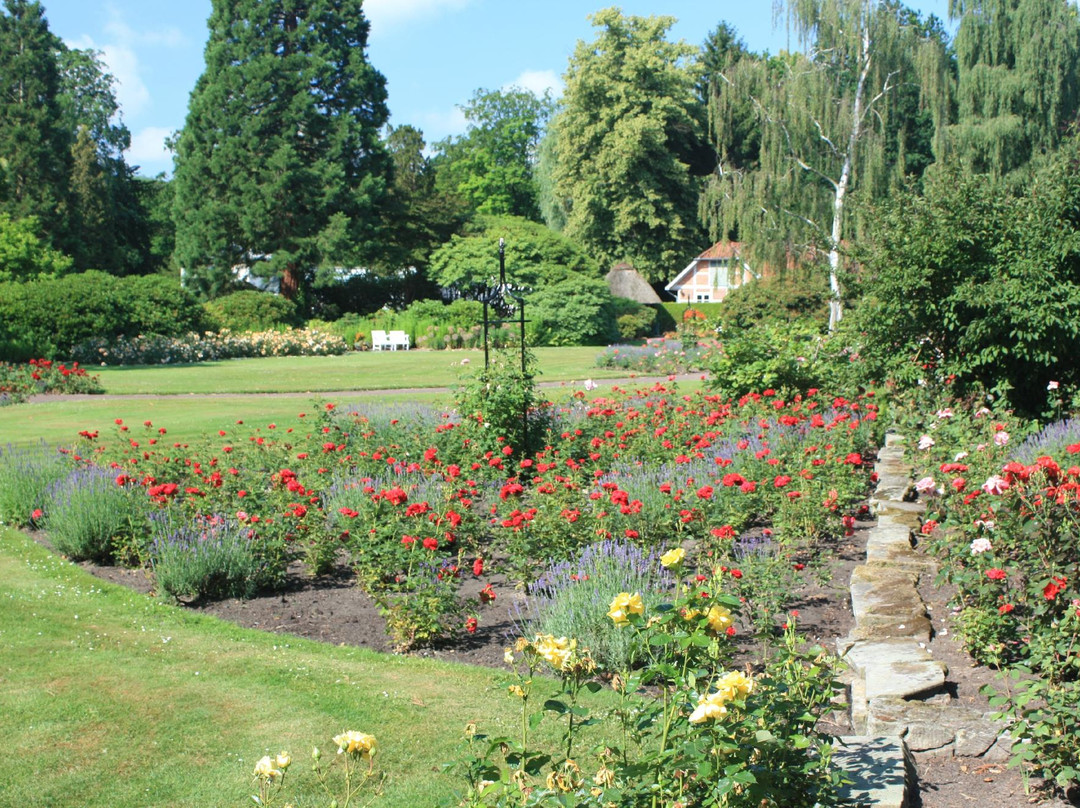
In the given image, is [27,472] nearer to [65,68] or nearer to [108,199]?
[108,199]

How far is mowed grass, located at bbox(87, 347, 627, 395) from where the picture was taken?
1775 cm

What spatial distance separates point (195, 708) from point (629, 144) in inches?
1499

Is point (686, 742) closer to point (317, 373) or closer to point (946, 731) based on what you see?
point (946, 731)

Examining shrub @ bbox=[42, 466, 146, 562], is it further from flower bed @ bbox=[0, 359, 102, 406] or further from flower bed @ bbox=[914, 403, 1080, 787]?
flower bed @ bbox=[0, 359, 102, 406]

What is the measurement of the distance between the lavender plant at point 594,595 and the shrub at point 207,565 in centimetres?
162

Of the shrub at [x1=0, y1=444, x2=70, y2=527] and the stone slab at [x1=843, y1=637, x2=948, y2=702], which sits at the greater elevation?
the shrub at [x1=0, y1=444, x2=70, y2=527]

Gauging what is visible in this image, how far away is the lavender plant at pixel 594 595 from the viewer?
4.27 metres

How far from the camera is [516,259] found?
36.6 metres

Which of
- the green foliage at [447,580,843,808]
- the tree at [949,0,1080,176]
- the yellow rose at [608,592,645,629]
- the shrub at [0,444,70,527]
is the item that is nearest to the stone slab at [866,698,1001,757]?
the green foliage at [447,580,843,808]

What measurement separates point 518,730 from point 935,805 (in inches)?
59.1

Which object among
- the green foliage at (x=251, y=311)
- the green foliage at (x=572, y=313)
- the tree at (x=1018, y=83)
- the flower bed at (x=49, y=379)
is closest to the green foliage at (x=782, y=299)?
the tree at (x=1018, y=83)

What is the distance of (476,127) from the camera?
5869 cm

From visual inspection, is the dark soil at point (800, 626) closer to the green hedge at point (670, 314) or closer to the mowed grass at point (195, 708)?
the mowed grass at point (195, 708)

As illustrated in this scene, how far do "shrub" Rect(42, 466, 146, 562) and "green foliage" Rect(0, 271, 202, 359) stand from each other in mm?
16120
